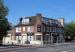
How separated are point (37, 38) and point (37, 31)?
2.35 m

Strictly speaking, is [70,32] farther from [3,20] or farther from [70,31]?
[3,20]

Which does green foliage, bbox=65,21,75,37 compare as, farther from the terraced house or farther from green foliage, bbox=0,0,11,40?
green foliage, bbox=0,0,11,40

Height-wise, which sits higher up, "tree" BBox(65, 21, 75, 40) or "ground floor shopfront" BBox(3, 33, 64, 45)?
"tree" BBox(65, 21, 75, 40)

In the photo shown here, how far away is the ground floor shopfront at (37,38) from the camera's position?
78.6 meters

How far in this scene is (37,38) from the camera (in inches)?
3093

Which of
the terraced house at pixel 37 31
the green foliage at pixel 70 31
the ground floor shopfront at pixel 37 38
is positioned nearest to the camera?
the ground floor shopfront at pixel 37 38

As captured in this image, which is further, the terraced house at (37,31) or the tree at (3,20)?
the terraced house at (37,31)

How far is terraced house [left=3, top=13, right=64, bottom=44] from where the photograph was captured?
78.8 meters

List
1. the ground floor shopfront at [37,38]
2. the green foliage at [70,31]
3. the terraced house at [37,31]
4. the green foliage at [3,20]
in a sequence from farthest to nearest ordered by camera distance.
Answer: the green foliage at [70,31] → the terraced house at [37,31] → the ground floor shopfront at [37,38] → the green foliage at [3,20]

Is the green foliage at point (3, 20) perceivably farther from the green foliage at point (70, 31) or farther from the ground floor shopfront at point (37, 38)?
the green foliage at point (70, 31)

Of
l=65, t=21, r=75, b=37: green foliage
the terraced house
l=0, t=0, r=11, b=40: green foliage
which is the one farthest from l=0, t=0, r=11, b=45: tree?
l=65, t=21, r=75, b=37: green foliage

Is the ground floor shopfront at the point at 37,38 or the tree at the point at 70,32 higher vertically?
the tree at the point at 70,32

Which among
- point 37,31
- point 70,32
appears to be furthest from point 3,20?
point 70,32

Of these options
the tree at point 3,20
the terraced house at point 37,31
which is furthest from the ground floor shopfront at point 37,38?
the tree at point 3,20
